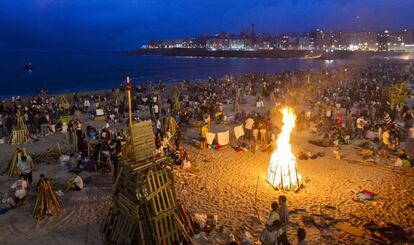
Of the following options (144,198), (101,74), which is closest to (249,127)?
(144,198)

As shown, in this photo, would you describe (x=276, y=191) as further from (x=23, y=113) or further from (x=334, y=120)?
(x=23, y=113)

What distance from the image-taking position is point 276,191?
37.9 ft

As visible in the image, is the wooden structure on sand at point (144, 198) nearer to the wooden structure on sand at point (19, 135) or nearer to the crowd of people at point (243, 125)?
the crowd of people at point (243, 125)

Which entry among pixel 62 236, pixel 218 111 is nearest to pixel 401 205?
pixel 62 236

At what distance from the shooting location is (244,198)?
11.0 m

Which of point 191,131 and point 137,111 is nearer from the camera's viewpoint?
point 191,131

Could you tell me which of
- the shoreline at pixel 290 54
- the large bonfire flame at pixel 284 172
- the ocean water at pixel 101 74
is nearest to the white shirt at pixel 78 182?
the large bonfire flame at pixel 284 172

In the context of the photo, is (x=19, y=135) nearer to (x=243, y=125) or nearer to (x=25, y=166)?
(x=25, y=166)

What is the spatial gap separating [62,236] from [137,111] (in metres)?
18.2

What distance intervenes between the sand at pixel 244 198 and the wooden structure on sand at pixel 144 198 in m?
0.97

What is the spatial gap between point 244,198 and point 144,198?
4194 millimetres

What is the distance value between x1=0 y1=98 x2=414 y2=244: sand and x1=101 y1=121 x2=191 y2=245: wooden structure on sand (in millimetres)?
975

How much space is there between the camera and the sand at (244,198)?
355 inches

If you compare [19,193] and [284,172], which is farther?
[284,172]
